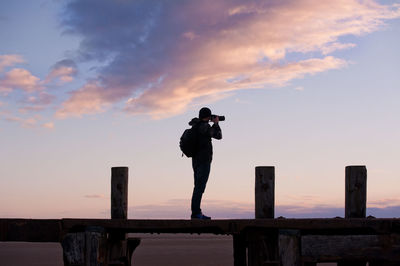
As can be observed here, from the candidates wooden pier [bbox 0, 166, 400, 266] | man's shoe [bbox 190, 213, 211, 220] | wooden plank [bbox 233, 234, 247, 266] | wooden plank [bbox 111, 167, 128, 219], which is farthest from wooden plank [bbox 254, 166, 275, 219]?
wooden plank [bbox 111, 167, 128, 219]

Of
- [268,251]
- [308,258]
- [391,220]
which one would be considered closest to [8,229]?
[268,251]

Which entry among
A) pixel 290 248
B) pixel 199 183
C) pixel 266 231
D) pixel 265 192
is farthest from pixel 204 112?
pixel 290 248

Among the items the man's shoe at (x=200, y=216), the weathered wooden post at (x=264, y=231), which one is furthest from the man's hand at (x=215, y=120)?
the man's shoe at (x=200, y=216)

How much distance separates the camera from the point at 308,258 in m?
9.16

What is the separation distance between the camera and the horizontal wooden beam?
9281 mm

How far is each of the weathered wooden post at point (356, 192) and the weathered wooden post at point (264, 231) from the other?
4.28 feet

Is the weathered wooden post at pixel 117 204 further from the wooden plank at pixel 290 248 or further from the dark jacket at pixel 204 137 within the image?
the wooden plank at pixel 290 248

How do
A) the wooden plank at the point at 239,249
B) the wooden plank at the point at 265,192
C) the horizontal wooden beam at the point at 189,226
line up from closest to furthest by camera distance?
the horizontal wooden beam at the point at 189,226 → the wooden plank at the point at 265,192 → the wooden plank at the point at 239,249

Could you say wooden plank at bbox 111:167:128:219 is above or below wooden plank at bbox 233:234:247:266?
above

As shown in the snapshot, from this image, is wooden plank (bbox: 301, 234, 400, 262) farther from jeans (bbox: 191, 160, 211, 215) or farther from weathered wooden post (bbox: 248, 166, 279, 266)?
jeans (bbox: 191, 160, 211, 215)

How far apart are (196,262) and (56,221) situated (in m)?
17.4

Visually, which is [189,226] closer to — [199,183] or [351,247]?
[199,183]

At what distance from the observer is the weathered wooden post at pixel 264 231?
32.2 ft

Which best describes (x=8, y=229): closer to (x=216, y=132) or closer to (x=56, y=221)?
(x=56, y=221)
